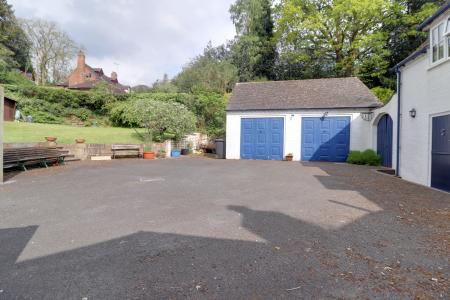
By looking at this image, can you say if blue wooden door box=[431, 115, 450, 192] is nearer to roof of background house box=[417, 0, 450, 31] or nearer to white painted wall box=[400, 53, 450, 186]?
white painted wall box=[400, 53, 450, 186]

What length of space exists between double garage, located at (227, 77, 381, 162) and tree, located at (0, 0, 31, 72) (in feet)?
97.9

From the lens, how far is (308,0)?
88.9ft

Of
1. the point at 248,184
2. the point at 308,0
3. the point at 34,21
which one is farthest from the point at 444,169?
the point at 34,21

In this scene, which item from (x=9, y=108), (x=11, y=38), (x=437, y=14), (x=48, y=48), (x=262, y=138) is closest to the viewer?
(x=437, y=14)

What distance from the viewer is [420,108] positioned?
27.6 ft

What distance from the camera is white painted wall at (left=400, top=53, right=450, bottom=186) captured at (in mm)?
7383

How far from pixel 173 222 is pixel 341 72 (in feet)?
86.3

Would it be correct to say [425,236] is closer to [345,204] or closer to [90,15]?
[345,204]

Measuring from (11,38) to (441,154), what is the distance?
52772mm

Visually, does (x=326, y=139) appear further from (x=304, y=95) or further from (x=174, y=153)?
(x=174, y=153)

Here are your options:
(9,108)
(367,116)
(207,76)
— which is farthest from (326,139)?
(9,108)

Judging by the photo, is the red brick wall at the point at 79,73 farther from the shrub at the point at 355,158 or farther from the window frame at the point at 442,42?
the window frame at the point at 442,42

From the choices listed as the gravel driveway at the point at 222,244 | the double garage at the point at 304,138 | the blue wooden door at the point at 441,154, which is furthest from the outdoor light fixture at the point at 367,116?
the gravel driveway at the point at 222,244

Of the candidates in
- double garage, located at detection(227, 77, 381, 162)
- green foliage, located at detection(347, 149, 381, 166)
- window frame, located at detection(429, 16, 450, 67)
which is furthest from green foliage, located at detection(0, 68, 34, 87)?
window frame, located at detection(429, 16, 450, 67)
